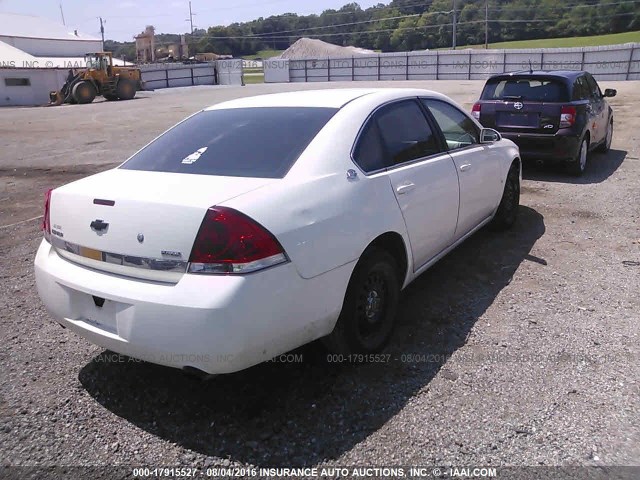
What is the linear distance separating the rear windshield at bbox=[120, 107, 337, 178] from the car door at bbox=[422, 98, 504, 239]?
1.33 m

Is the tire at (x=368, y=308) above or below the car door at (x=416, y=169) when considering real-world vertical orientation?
below

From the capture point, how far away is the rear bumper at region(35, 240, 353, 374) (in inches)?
100

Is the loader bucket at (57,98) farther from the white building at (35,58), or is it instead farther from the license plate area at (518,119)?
the license plate area at (518,119)

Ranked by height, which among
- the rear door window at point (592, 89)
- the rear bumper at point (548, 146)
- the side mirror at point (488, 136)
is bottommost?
the rear bumper at point (548, 146)

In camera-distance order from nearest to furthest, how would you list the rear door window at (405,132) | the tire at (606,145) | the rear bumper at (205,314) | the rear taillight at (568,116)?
the rear bumper at (205,314), the rear door window at (405,132), the rear taillight at (568,116), the tire at (606,145)

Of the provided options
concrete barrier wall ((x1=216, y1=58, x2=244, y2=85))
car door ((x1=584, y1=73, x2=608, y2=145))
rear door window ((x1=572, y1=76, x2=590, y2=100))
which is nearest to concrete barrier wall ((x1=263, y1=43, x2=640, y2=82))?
concrete barrier wall ((x1=216, y1=58, x2=244, y2=85))

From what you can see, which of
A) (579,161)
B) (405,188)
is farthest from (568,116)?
(405,188)

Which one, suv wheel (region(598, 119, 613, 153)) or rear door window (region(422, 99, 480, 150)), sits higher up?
rear door window (region(422, 99, 480, 150))

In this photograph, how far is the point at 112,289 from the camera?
276cm

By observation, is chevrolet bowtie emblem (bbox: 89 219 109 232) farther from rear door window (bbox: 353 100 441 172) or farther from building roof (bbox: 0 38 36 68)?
building roof (bbox: 0 38 36 68)

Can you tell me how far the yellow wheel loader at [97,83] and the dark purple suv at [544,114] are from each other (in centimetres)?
2835

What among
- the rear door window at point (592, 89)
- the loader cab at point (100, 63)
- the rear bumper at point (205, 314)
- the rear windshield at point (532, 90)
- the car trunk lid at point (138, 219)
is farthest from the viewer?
the loader cab at point (100, 63)

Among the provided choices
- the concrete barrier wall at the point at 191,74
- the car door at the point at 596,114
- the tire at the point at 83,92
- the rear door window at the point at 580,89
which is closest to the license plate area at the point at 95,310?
the rear door window at the point at 580,89

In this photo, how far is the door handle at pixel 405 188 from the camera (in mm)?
3555
